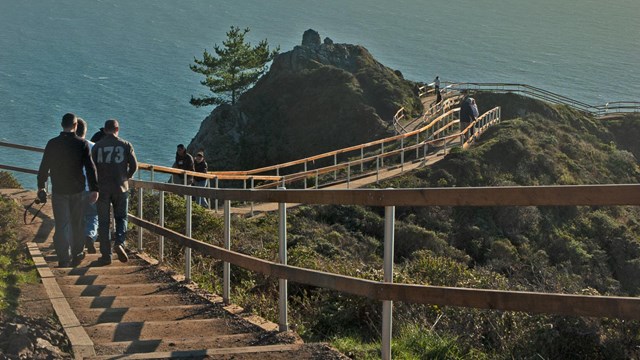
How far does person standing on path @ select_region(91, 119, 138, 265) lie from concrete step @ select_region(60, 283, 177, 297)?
1.39 meters

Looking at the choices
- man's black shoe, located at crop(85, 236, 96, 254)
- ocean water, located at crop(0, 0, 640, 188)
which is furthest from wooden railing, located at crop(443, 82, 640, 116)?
man's black shoe, located at crop(85, 236, 96, 254)

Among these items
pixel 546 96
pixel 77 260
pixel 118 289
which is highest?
pixel 546 96

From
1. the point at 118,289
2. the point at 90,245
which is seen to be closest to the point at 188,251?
the point at 118,289

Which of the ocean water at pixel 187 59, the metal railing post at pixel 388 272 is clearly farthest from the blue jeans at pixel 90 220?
the ocean water at pixel 187 59

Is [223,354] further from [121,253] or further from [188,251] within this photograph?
[121,253]

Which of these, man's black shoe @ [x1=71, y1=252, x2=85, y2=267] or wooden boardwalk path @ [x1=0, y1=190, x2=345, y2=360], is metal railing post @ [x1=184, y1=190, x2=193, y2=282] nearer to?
wooden boardwalk path @ [x1=0, y1=190, x2=345, y2=360]

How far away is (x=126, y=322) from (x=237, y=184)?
1423 inches

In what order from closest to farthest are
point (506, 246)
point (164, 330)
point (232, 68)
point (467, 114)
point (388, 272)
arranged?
point (388, 272), point (164, 330), point (506, 246), point (467, 114), point (232, 68)

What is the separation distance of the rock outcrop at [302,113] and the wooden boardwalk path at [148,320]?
35.8 metres

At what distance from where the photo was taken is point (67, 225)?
12.1 m

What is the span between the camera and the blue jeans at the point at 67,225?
11969 mm

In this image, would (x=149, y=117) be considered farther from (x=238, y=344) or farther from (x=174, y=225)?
(x=238, y=344)

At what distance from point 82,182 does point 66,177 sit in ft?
0.66

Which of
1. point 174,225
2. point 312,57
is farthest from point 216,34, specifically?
point 174,225
